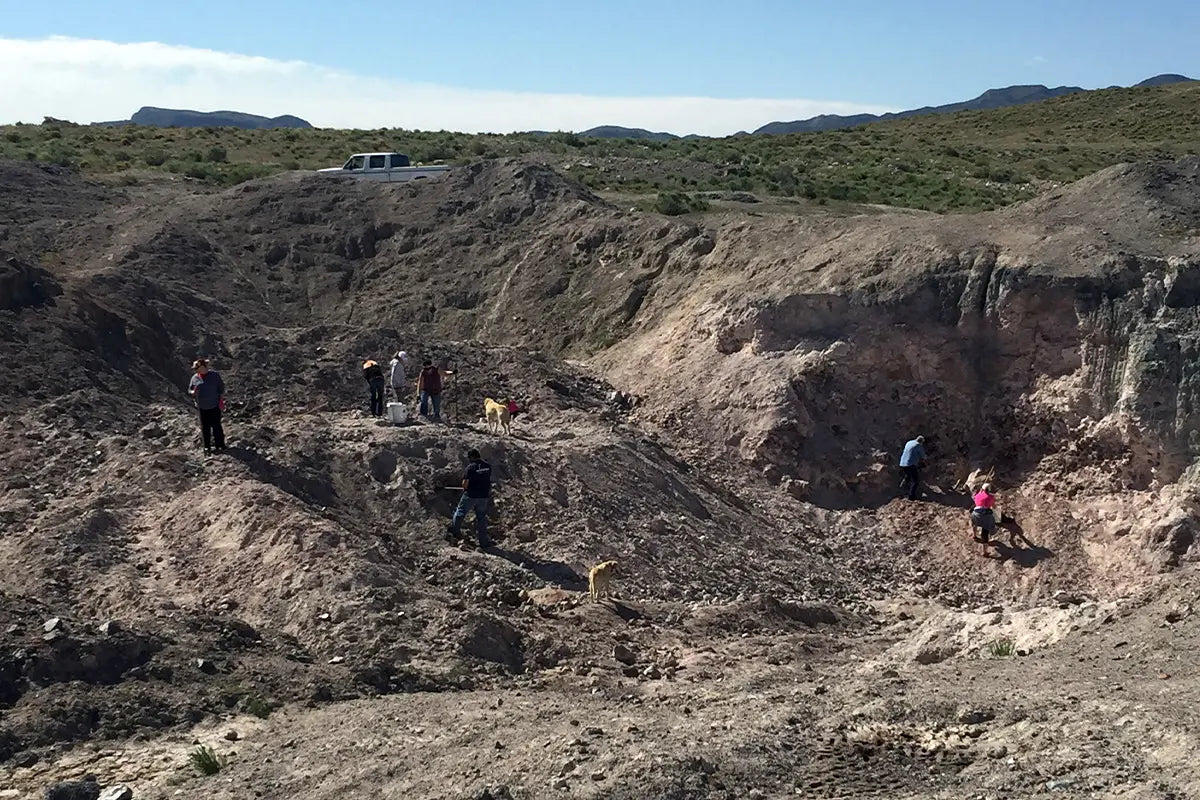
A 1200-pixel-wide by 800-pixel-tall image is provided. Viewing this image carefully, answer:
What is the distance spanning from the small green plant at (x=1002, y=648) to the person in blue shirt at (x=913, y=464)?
5.81 m

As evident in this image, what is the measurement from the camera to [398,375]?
58.9ft

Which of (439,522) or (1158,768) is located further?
(439,522)

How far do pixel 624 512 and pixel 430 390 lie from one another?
3.43 metres

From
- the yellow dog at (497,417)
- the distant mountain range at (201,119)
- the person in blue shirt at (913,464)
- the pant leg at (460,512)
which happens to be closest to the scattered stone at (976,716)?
the pant leg at (460,512)

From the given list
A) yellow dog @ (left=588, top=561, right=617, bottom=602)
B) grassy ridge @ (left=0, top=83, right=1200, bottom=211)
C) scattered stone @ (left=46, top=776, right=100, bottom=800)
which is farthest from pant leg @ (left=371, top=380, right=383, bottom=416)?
grassy ridge @ (left=0, top=83, right=1200, bottom=211)

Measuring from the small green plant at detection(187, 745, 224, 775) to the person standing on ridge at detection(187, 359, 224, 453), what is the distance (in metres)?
6.30

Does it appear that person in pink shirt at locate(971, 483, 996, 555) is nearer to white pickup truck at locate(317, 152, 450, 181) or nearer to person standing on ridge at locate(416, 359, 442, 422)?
person standing on ridge at locate(416, 359, 442, 422)

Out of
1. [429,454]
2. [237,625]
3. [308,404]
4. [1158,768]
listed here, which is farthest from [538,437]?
[1158,768]

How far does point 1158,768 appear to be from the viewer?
756cm

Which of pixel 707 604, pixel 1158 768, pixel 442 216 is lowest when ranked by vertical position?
pixel 707 604

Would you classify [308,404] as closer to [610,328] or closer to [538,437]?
[538,437]

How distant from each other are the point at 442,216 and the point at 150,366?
10722 millimetres

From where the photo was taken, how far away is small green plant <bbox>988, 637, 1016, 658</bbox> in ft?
38.3

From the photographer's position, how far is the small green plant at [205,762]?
9.09 metres
